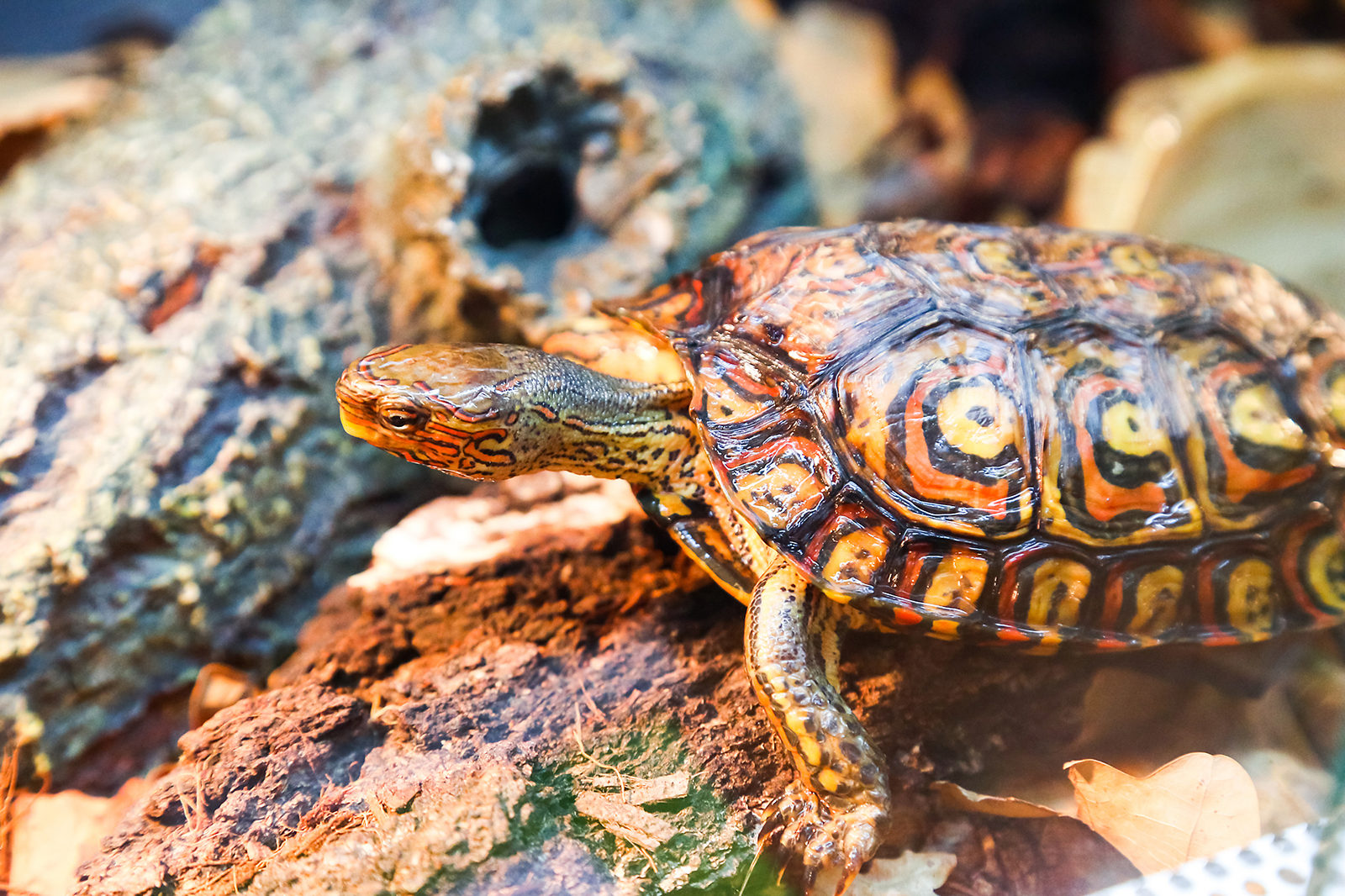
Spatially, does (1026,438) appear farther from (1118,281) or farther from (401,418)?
(401,418)

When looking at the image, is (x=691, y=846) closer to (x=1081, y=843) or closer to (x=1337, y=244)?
(x=1081, y=843)

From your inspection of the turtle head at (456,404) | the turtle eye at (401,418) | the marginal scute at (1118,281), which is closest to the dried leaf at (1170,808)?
the marginal scute at (1118,281)

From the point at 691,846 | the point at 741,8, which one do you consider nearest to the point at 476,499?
the point at 691,846

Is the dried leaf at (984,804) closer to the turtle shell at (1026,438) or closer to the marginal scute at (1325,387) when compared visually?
the turtle shell at (1026,438)

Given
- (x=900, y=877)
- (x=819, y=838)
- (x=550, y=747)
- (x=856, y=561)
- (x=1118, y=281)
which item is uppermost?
(x=1118, y=281)

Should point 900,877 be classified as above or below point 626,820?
below

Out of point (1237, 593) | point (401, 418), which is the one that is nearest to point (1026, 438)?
point (1237, 593)

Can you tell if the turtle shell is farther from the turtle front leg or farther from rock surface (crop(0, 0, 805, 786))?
rock surface (crop(0, 0, 805, 786))
